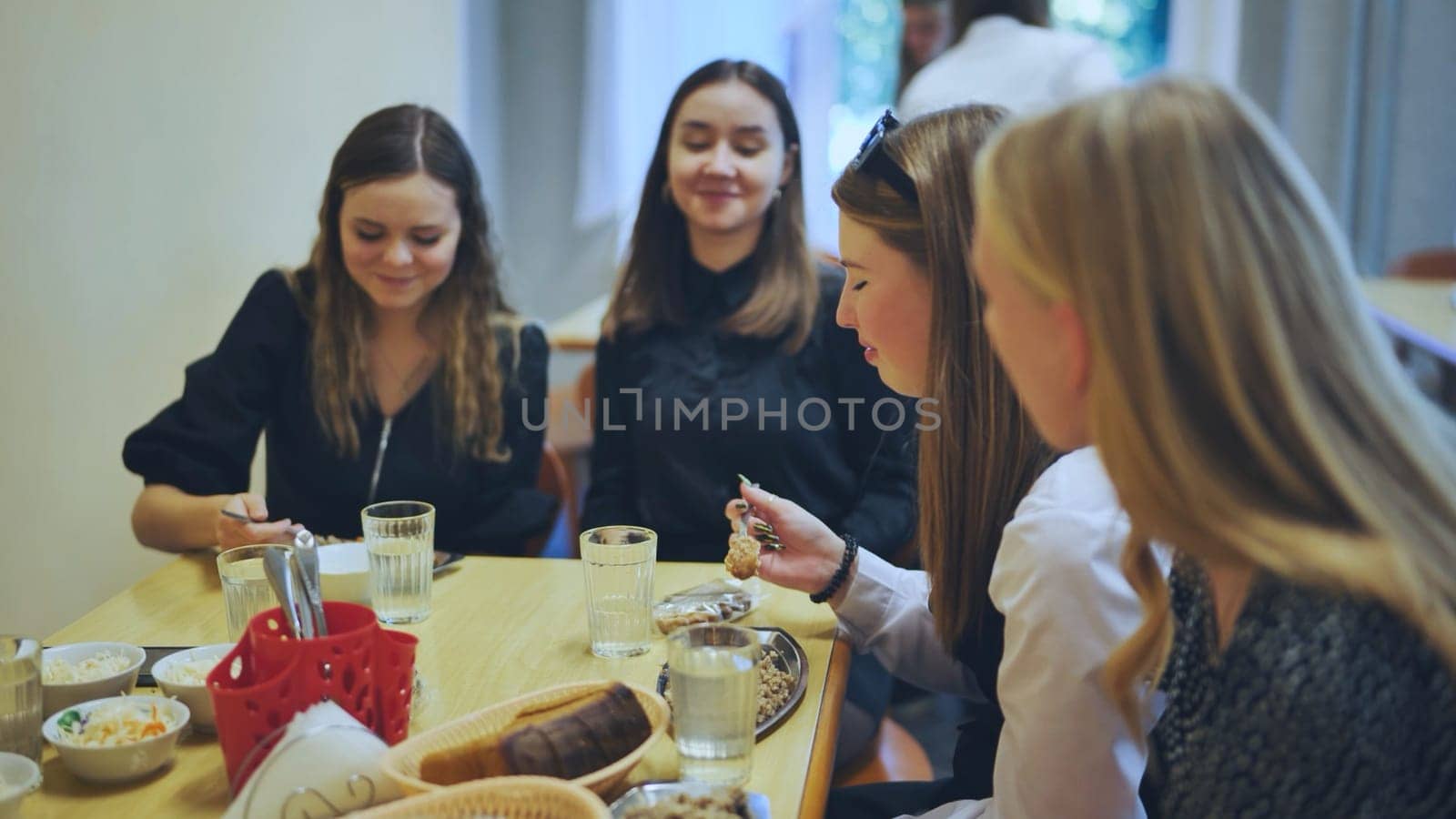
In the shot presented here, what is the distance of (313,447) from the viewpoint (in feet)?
6.21

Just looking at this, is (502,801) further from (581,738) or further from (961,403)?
(961,403)

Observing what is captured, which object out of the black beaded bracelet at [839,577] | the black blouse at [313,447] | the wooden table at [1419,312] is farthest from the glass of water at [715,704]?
the wooden table at [1419,312]

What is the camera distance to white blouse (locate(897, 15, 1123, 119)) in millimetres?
2986

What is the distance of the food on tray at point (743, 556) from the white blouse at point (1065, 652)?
0.37 meters

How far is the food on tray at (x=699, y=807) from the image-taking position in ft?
2.84

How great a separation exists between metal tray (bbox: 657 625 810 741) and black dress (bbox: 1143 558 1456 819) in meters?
0.36

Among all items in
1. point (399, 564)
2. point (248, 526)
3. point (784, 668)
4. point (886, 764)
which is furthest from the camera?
point (886, 764)

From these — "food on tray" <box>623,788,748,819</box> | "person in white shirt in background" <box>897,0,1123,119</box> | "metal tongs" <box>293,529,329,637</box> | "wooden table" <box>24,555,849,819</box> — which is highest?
"person in white shirt in background" <box>897,0,1123,119</box>

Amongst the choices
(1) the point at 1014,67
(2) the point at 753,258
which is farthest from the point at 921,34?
(2) the point at 753,258

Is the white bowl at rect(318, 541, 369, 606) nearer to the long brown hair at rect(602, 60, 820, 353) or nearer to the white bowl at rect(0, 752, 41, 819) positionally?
the white bowl at rect(0, 752, 41, 819)

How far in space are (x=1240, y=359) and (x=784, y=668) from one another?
2.05 ft

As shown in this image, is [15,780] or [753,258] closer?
[15,780]

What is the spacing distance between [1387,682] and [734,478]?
129 cm

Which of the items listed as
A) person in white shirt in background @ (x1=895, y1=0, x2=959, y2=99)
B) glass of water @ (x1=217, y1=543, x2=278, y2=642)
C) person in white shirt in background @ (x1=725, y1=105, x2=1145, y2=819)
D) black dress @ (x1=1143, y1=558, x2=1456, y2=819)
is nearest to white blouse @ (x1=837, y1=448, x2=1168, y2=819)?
person in white shirt in background @ (x1=725, y1=105, x2=1145, y2=819)
